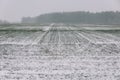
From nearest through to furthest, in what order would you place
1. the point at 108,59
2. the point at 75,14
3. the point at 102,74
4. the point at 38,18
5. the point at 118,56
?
the point at 102,74, the point at 108,59, the point at 118,56, the point at 75,14, the point at 38,18

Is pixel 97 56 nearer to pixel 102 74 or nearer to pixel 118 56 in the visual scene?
pixel 118 56

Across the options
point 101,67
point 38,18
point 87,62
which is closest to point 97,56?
point 87,62

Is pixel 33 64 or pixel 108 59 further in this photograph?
pixel 108 59

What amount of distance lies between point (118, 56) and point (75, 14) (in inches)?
4049

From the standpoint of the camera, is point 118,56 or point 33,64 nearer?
point 33,64

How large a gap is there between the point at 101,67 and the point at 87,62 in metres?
0.89

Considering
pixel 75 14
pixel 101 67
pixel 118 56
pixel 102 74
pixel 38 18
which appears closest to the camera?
pixel 102 74

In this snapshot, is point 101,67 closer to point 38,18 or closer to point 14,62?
point 14,62

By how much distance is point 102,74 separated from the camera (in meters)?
7.70

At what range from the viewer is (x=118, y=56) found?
1077 cm

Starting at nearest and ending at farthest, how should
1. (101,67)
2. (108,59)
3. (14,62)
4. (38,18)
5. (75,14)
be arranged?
(101,67) → (14,62) → (108,59) → (75,14) → (38,18)

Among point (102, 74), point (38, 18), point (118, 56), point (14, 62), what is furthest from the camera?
point (38, 18)

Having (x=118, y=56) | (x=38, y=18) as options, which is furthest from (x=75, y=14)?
(x=118, y=56)

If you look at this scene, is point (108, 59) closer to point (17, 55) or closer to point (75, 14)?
point (17, 55)
